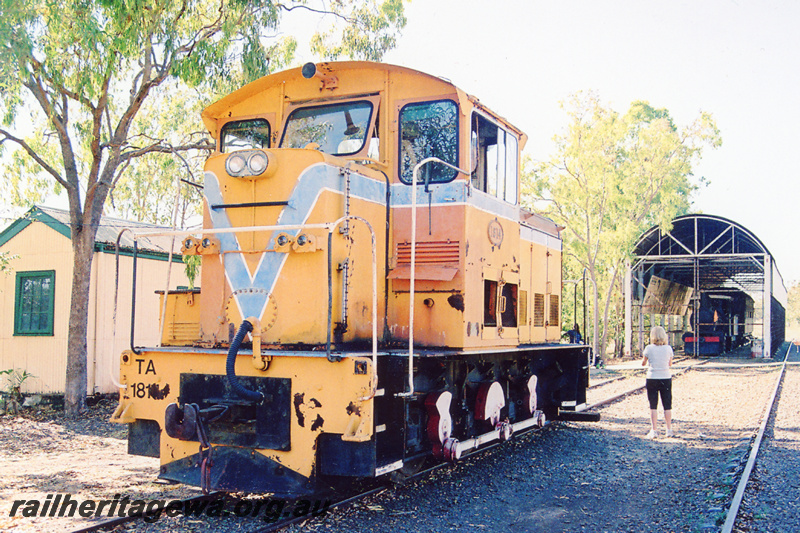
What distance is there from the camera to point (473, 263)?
6363 millimetres

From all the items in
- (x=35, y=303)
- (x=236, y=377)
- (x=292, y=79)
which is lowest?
(x=236, y=377)

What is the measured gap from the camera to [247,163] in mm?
5574

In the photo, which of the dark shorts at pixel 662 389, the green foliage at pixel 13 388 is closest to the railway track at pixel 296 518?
the dark shorts at pixel 662 389

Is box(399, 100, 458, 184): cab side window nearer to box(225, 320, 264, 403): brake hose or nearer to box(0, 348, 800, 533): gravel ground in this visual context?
box(225, 320, 264, 403): brake hose

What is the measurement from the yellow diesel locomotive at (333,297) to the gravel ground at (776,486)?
2.30m

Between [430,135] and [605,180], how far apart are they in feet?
55.4

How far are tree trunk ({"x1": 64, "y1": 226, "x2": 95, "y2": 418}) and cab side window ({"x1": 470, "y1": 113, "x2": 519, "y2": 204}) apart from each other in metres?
7.68

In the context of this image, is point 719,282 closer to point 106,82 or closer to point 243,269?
point 106,82

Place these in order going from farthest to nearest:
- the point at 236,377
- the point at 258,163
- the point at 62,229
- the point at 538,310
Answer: the point at 62,229, the point at 538,310, the point at 258,163, the point at 236,377

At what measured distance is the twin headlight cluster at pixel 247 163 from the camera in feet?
18.1

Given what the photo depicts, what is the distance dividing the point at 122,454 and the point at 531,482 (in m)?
5.08

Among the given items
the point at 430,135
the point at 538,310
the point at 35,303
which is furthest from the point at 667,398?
the point at 35,303
